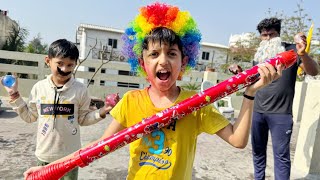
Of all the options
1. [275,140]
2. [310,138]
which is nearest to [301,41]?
[275,140]

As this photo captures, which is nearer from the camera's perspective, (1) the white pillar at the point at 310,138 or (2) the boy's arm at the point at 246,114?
(2) the boy's arm at the point at 246,114

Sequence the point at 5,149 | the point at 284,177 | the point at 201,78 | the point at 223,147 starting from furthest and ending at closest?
the point at 201,78
the point at 223,147
the point at 5,149
the point at 284,177

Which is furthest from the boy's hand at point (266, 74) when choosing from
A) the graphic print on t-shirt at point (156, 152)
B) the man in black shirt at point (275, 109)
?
the man in black shirt at point (275, 109)

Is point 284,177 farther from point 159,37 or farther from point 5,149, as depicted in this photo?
point 5,149

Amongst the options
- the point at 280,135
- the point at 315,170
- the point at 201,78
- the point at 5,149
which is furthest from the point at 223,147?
the point at 201,78

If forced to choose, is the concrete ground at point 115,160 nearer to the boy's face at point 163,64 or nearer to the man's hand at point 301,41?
the man's hand at point 301,41

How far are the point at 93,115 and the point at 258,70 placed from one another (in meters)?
1.35

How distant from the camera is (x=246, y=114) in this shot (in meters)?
1.23

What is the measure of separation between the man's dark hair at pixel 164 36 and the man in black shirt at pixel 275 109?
5.61ft

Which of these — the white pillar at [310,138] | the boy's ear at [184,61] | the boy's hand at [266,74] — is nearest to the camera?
the boy's hand at [266,74]

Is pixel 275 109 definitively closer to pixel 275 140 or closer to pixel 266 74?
pixel 275 140

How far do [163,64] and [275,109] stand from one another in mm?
1912

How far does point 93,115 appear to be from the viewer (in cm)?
211

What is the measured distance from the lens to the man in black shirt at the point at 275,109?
269 cm
